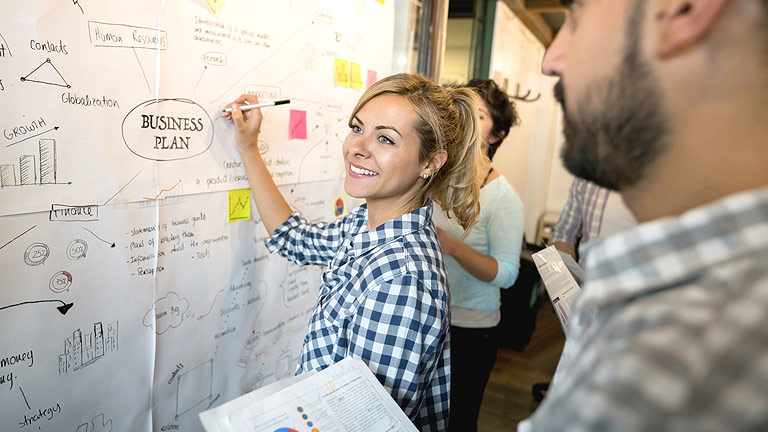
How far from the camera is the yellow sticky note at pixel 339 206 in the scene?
1738mm

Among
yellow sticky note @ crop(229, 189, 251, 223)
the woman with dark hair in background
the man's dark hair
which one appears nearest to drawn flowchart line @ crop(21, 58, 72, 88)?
yellow sticky note @ crop(229, 189, 251, 223)

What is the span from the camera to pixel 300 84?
4.74 ft

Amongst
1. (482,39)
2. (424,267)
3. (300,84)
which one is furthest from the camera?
(482,39)

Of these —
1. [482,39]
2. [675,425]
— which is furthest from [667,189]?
[482,39]

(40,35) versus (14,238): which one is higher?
(40,35)

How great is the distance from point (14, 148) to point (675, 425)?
3.39ft

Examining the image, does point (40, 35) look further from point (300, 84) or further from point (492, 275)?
point (492, 275)

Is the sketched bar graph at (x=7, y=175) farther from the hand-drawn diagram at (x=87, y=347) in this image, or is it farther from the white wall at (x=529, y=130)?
the white wall at (x=529, y=130)

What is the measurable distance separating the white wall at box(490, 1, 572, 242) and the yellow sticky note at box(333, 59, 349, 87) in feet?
5.98

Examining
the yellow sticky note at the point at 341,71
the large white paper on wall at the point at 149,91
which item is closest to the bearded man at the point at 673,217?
the large white paper on wall at the point at 149,91

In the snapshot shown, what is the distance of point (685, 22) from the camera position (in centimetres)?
44

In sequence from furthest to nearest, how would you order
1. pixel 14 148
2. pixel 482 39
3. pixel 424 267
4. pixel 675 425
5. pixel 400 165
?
pixel 482 39
pixel 400 165
pixel 424 267
pixel 14 148
pixel 675 425

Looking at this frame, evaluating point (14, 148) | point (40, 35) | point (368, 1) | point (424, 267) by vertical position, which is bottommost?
point (424, 267)

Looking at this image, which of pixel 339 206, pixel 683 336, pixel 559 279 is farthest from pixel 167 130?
pixel 683 336
